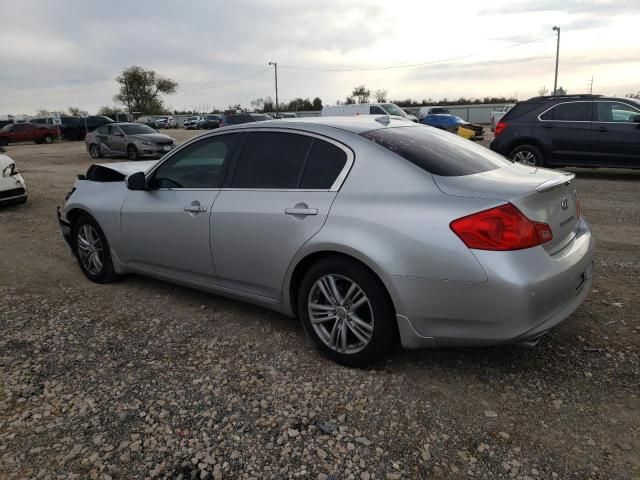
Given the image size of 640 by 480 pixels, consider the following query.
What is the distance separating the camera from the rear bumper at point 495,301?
2.61 m

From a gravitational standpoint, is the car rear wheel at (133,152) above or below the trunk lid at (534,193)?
below

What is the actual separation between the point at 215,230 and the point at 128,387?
1.21 m

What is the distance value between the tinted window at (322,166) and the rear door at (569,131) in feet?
29.3

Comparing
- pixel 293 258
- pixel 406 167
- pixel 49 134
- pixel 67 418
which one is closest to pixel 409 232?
pixel 406 167

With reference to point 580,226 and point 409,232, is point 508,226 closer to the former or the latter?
point 409,232

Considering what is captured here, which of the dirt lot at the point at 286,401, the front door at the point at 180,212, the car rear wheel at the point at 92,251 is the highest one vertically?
the front door at the point at 180,212

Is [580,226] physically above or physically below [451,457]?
above

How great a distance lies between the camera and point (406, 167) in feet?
9.87

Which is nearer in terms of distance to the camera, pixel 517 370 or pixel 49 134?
pixel 517 370

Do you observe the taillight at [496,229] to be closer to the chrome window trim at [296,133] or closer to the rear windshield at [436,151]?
the rear windshield at [436,151]

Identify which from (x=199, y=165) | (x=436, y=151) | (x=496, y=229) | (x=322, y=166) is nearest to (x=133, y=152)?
(x=199, y=165)

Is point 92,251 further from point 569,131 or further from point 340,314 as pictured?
point 569,131

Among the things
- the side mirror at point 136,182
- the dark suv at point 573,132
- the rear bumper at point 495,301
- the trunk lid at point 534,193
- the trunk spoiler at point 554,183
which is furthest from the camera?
the dark suv at point 573,132

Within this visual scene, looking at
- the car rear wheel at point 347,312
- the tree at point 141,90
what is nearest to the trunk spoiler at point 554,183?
the car rear wheel at point 347,312
